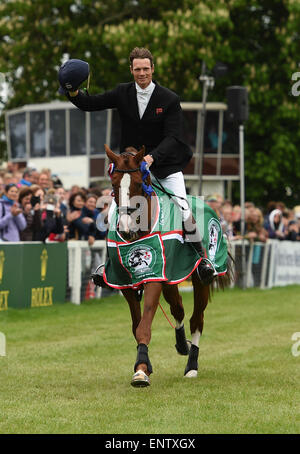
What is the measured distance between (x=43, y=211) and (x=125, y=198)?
→ 720 cm

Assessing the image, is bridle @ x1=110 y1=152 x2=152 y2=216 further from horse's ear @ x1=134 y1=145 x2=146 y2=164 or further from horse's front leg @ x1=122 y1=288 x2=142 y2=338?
horse's front leg @ x1=122 y1=288 x2=142 y2=338

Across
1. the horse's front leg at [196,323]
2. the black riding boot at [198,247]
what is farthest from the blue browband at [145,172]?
the horse's front leg at [196,323]

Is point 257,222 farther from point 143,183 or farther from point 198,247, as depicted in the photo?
point 143,183

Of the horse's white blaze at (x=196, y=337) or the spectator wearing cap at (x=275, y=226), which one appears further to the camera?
the spectator wearing cap at (x=275, y=226)

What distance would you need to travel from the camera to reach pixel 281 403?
6965mm

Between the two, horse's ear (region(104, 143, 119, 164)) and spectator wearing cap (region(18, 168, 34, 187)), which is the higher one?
horse's ear (region(104, 143, 119, 164))

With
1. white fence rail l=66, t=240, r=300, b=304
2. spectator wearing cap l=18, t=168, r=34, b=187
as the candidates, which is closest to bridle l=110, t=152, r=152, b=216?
white fence rail l=66, t=240, r=300, b=304

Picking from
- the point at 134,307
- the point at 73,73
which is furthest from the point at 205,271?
the point at 73,73

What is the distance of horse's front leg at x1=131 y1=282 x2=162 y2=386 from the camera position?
7.47 meters

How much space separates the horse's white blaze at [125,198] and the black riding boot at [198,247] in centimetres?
98

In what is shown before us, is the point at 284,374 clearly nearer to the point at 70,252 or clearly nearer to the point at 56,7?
the point at 70,252

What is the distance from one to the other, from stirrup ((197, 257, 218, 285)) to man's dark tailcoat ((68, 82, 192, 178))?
0.91m

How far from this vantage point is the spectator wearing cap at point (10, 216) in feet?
44.6

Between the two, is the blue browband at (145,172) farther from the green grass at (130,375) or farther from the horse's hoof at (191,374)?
the horse's hoof at (191,374)
